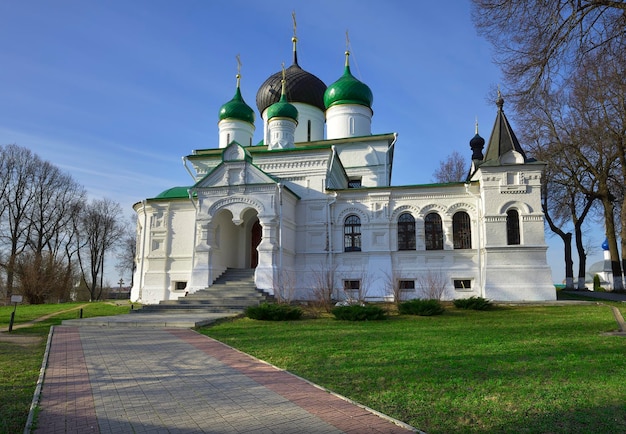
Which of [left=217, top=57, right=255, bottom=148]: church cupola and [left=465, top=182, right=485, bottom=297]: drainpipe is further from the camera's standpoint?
[left=217, top=57, right=255, bottom=148]: church cupola

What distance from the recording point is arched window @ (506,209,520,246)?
1767cm

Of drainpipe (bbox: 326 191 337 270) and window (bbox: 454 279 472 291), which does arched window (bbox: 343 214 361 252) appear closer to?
drainpipe (bbox: 326 191 337 270)

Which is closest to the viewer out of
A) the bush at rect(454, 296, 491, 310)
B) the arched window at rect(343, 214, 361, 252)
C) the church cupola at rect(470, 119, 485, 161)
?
the bush at rect(454, 296, 491, 310)

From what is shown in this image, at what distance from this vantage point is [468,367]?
6352 mm

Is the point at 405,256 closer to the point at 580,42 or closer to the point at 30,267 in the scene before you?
the point at 580,42

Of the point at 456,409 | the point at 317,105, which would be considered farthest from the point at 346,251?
the point at 456,409

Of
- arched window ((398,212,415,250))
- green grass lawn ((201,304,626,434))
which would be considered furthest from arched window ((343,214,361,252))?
green grass lawn ((201,304,626,434))

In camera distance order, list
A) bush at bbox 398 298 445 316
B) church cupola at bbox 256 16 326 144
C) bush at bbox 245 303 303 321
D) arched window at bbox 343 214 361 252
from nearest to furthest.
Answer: bush at bbox 245 303 303 321
bush at bbox 398 298 445 316
arched window at bbox 343 214 361 252
church cupola at bbox 256 16 326 144

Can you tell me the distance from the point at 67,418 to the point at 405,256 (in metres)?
15.7

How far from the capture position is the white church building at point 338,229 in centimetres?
1752

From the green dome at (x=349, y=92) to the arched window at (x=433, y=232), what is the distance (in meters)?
8.54

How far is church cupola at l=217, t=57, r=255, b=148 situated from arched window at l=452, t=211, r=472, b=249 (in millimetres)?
13144

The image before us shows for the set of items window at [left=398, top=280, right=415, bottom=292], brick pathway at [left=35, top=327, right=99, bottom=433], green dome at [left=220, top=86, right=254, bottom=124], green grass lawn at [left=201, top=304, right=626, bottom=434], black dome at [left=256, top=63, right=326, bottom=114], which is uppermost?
black dome at [left=256, top=63, right=326, bottom=114]

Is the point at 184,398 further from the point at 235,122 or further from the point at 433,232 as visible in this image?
the point at 235,122
